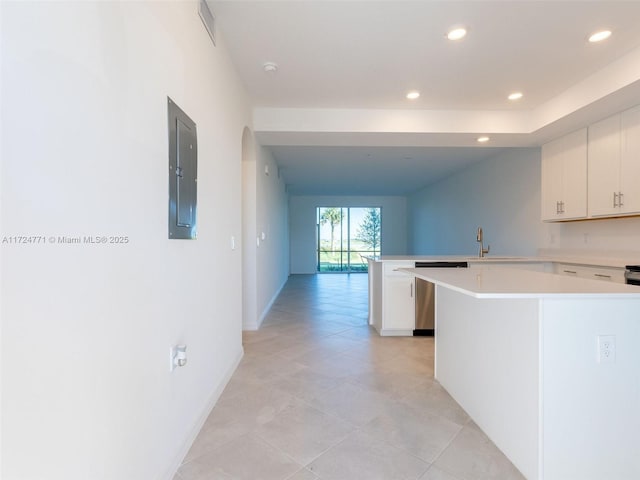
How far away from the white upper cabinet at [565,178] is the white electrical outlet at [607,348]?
2.80 metres

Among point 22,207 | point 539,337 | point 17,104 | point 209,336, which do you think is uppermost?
point 17,104

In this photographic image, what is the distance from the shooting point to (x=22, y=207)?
0.79 metres

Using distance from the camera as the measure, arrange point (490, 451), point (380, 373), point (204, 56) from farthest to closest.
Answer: point (380, 373) < point (204, 56) < point (490, 451)

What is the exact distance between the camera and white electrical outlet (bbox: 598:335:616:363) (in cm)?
147

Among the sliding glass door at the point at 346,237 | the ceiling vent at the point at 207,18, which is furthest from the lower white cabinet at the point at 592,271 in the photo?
the sliding glass door at the point at 346,237

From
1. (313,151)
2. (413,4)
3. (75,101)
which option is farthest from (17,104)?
(313,151)

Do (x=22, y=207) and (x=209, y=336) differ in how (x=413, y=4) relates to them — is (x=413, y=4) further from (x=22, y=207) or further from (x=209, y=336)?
(x=209, y=336)

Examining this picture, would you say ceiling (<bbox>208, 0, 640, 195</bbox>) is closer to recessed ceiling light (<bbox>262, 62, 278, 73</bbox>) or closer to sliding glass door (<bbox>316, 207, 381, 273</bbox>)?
recessed ceiling light (<bbox>262, 62, 278, 73</bbox>)

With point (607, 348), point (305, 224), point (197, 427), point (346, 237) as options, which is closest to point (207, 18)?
point (197, 427)

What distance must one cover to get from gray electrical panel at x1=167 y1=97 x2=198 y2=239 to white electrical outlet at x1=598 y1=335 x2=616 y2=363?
203 cm

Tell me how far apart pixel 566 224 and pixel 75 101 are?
205 inches

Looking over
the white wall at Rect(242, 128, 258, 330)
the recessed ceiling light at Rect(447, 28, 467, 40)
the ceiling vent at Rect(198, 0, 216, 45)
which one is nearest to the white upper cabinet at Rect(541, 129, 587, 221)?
the recessed ceiling light at Rect(447, 28, 467, 40)

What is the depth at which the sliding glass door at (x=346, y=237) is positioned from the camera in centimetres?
1109

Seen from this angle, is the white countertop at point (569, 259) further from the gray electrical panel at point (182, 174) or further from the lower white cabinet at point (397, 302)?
the gray electrical panel at point (182, 174)
